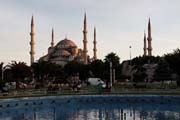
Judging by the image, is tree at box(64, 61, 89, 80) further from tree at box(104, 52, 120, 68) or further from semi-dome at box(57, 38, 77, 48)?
semi-dome at box(57, 38, 77, 48)

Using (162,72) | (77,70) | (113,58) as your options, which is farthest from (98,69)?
(162,72)

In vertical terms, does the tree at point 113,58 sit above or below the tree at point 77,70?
above

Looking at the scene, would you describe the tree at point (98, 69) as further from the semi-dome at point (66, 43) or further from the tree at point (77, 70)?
the semi-dome at point (66, 43)

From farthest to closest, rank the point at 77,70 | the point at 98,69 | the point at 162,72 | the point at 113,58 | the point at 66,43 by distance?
the point at 66,43 → the point at 77,70 → the point at 98,69 → the point at 162,72 → the point at 113,58

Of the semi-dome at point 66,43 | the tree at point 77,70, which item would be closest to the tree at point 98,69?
the tree at point 77,70

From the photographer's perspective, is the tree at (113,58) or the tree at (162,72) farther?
the tree at (113,58)

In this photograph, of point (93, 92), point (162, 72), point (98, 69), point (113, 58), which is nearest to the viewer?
point (93, 92)

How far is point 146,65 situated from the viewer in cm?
7119

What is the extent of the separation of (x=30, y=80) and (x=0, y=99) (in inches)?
1450

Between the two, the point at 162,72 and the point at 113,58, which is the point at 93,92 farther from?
the point at 162,72

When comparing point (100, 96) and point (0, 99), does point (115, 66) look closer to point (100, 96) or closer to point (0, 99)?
point (100, 96)

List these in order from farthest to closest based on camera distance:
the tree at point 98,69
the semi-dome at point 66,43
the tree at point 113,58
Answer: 1. the semi-dome at point 66,43
2. the tree at point 98,69
3. the tree at point 113,58

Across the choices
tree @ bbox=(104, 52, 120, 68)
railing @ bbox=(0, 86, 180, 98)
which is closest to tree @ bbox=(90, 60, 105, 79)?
tree @ bbox=(104, 52, 120, 68)

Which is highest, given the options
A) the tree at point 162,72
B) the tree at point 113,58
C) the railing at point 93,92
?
the tree at point 113,58
